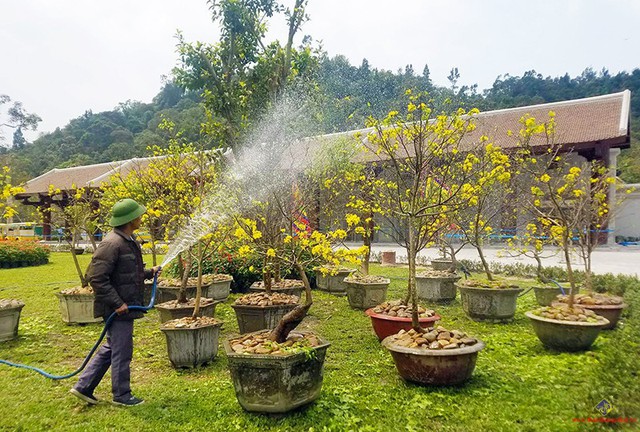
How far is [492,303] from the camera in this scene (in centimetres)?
629

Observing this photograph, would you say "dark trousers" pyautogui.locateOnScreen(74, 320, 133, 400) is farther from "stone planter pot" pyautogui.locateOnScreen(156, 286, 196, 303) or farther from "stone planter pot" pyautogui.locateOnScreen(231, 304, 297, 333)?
"stone planter pot" pyautogui.locateOnScreen(156, 286, 196, 303)

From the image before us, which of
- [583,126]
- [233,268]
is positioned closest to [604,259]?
[583,126]

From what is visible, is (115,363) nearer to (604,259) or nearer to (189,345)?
(189,345)

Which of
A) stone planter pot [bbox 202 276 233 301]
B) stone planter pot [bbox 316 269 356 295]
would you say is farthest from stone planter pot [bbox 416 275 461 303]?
stone planter pot [bbox 202 276 233 301]

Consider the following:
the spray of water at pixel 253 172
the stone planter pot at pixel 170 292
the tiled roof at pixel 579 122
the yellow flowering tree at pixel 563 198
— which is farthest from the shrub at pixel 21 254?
the yellow flowering tree at pixel 563 198

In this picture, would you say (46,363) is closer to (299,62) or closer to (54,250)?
(299,62)

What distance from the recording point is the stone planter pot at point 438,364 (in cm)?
366

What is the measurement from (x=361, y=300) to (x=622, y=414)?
15.5ft

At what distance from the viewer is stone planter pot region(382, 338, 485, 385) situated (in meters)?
3.66

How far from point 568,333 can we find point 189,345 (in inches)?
154

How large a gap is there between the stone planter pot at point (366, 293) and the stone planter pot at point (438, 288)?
3.46ft

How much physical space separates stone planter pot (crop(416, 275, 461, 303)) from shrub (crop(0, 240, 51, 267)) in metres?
14.6

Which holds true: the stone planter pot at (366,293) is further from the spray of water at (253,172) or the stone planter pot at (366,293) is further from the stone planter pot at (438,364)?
the stone planter pot at (438,364)

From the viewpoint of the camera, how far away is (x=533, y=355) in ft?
15.5
